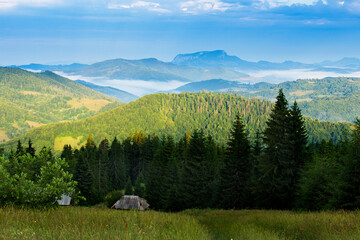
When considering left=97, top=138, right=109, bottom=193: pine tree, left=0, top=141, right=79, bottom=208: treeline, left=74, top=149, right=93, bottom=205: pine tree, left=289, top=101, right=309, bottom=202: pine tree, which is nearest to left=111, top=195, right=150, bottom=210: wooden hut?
left=74, top=149, right=93, bottom=205: pine tree

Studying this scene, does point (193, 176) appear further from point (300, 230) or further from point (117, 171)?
point (117, 171)

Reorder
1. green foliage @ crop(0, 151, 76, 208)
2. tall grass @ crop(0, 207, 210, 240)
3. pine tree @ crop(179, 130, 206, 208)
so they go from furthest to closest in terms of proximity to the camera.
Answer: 1. pine tree @ crop(179, 130, 206, 208)
2. green foliage @ crop(0, 151, 76, 208)
3. tall grass @ crop(0, 207, 210, 240)

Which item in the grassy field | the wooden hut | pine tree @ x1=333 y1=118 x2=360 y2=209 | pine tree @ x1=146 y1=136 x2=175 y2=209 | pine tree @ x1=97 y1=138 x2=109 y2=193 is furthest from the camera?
pine tree @ x1=97 y1=138 x2=109 y2=193

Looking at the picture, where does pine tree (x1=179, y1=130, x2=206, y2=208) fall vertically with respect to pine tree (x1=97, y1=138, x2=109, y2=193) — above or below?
above

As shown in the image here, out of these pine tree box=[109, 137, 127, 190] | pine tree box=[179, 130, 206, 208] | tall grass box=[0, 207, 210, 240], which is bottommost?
pine tree box=[109, 137, 127, 190]

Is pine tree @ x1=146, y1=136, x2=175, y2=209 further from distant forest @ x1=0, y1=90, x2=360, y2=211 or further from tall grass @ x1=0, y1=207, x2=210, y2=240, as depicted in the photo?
tall grass @ x1=0, y1=207, x2=210, y2=240

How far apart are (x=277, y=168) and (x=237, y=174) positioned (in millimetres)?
6684

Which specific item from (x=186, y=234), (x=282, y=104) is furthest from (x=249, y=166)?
(x=186, y=234)

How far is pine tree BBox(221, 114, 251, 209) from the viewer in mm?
34688

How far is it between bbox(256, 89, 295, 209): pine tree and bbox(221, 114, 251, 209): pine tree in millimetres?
4087

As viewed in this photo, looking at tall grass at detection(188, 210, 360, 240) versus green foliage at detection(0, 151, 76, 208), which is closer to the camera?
tall grass at detection(188, 210, 360, 240)

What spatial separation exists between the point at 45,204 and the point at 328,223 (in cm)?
899

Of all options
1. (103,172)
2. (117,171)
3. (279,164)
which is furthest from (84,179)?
(279,164)

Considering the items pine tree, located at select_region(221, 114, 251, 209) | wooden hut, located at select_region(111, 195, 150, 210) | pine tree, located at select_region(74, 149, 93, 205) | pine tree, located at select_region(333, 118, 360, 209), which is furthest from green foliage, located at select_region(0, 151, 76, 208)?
→ pine tree, located at select_region(74, 149, 93, 205)
